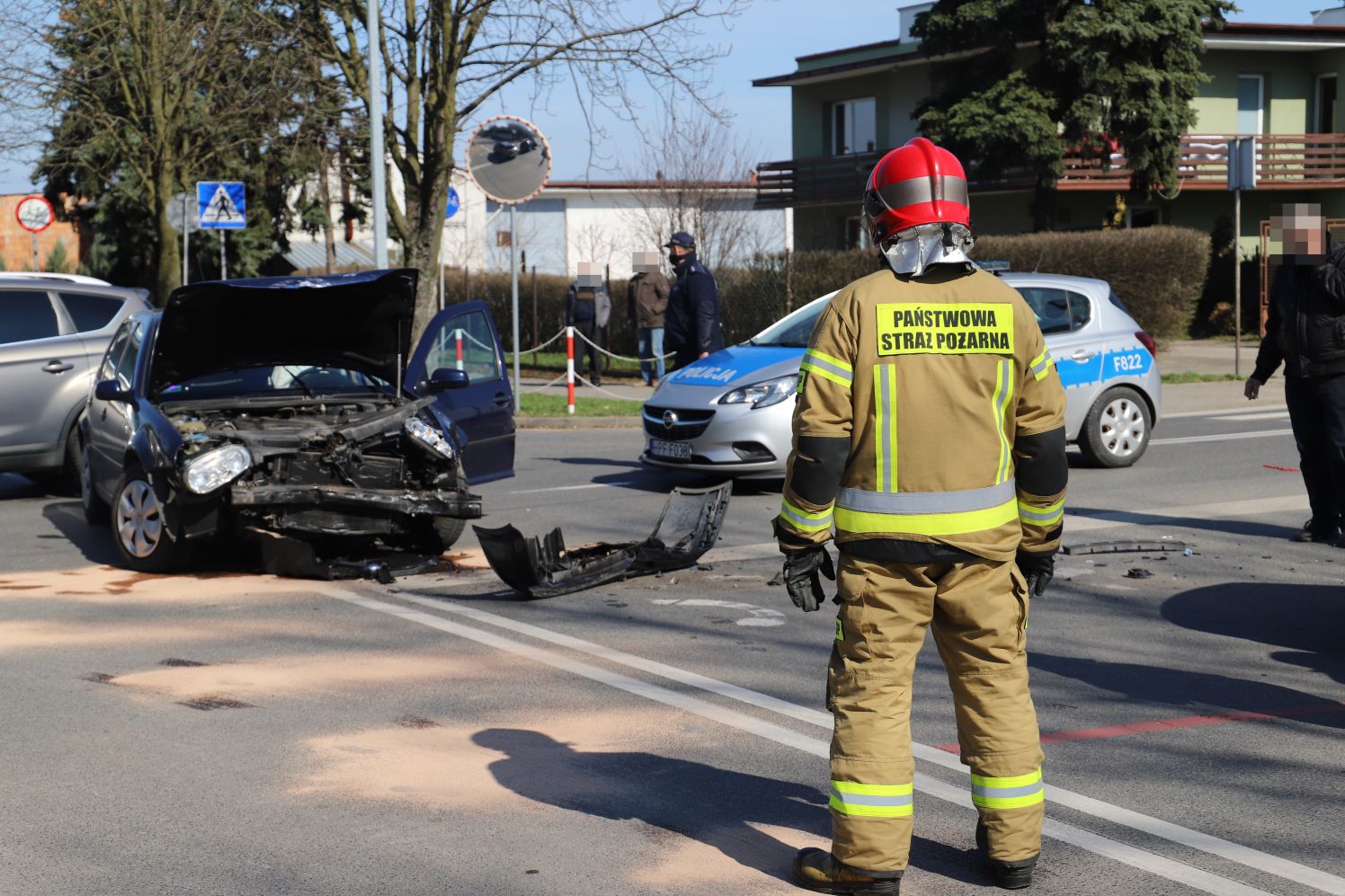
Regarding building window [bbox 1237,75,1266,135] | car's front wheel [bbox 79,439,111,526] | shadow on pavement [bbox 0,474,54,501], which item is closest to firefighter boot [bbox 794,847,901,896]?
car's front wheel [bbox 79,439,111,526]

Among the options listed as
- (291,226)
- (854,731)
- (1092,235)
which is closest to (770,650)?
(854,731)

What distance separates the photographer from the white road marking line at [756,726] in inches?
160

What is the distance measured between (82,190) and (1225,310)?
29064 mm

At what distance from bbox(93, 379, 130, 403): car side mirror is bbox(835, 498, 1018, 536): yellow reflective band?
6618mm

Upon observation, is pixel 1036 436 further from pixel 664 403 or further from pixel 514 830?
pixel 664 403

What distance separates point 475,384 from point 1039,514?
6.62 metres

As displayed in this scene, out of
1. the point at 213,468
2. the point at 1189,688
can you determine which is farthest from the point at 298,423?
the point at 1189,688

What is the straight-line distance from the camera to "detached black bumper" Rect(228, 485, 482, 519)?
8305mm

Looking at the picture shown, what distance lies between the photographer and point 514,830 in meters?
4.46

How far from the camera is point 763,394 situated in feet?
38.2

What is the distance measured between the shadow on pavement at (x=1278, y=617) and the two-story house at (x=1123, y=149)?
2722 centimetres

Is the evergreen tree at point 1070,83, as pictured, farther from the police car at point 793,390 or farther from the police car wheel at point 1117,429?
the police car wheel at point 1117,429

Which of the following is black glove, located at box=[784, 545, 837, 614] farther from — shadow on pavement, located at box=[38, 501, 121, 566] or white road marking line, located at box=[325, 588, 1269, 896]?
shadow on pavement, located at box=[38, 501, 121, 566]

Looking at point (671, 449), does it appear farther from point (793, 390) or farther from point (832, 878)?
point (832, 878)
